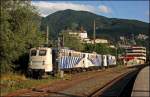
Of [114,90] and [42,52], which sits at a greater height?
[42,52]

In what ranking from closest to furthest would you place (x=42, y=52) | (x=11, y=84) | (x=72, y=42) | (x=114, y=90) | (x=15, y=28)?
(x=114, y=90), (x=11, y=84), (x=15, y=28), (x=42, y=52), (x=72, y=42)

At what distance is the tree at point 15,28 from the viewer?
30.2m

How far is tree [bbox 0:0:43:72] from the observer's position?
99.1 feet

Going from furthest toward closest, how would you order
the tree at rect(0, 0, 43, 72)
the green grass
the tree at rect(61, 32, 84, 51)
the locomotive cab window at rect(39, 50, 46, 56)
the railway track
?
1. the tree at rect(61, 32, 84, 51)
2. the locomotive cab window at rect(39, 50, 46, 56)
3. the tree at rect(0, 0, 43, 72)
4. the green grass
5. the railway track

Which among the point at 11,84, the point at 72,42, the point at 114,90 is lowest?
the point at 114,90

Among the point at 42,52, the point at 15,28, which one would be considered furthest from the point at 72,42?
the point at 15,28

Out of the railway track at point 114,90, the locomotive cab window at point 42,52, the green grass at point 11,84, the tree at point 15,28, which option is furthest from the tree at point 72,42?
the railway track at point 114,90

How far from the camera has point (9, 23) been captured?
105 feet

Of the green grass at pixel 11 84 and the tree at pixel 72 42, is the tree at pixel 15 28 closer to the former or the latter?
the green grass at pixel 11 84

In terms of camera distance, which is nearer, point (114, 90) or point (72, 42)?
point (114, 90)

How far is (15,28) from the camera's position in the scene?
33.0 metres

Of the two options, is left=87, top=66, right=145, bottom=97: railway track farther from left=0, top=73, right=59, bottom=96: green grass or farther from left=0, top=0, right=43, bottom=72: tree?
left=0, top=0, right=43, bottom=72: tree

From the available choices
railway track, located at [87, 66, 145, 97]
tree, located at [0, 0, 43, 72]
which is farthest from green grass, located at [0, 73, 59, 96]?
railway track, located at [87, 66, 145, 97]

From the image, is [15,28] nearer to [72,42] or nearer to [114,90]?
[114,90]
